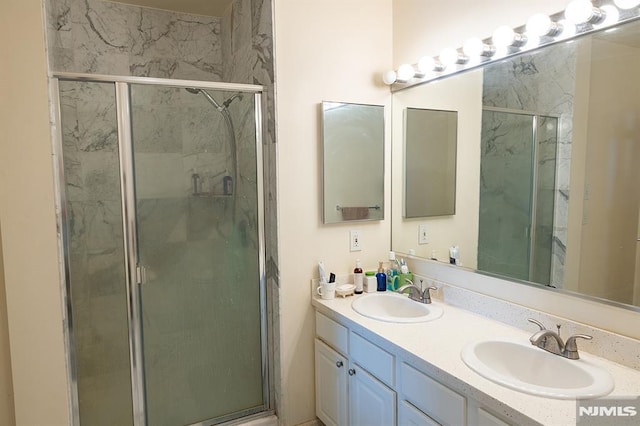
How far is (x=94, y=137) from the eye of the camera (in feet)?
5.93

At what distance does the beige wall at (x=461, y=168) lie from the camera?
1.93 metres

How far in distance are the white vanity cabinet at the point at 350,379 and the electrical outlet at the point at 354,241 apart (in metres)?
0.43

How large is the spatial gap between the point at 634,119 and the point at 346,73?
1.35 m

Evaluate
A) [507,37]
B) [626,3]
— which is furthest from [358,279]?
[626,3]

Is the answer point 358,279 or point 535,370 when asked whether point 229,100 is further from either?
point 535,370

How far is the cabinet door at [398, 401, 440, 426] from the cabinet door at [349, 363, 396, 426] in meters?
0.04

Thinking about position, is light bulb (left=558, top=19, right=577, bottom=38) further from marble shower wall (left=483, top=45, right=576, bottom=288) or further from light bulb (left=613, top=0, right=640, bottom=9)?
light bulb (left=613, top=0, right=640, bottom=9)

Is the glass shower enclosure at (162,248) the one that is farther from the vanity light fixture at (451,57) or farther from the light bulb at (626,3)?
the light bulb at (626,3)

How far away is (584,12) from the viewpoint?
4.42 ft

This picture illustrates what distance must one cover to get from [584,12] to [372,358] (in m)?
1.53

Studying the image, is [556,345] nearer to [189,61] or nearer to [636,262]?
[636,262]

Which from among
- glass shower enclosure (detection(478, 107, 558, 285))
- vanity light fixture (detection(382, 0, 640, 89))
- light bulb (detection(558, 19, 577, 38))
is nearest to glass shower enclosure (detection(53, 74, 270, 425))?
vanity light fixture (detection(382, 0, 640, 89))

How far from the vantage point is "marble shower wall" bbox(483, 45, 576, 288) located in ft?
4.95

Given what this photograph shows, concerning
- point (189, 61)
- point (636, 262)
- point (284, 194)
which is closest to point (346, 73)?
point (284, 194)
